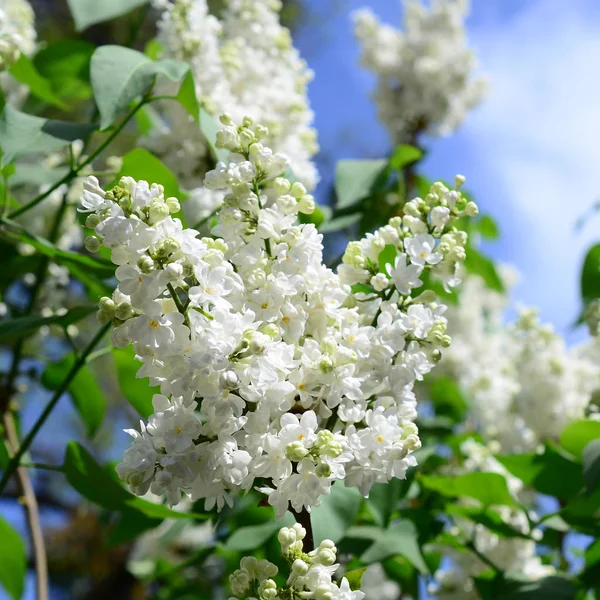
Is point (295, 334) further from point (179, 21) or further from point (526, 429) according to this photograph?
point (526, 429)

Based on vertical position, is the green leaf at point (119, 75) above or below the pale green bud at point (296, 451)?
above

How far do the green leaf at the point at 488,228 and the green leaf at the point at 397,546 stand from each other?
3.48ft

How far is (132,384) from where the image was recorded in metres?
1.04

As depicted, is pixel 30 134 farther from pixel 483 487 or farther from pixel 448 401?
pixel 448 401

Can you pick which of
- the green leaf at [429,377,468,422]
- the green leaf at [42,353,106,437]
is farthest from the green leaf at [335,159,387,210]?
the green leaf at [429,377,468,422]

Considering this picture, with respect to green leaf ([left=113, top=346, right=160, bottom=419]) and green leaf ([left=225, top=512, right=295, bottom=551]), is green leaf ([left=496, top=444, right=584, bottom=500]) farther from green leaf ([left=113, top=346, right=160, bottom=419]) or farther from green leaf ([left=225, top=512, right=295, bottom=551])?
green leaf ([left=113, top=346, right=160, bottom=419])

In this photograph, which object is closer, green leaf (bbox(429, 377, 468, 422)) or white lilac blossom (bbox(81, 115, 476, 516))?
white lilac blossom (bbox(81, 115, 476, 516))

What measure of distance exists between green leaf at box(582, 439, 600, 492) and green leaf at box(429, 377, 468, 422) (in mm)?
1156

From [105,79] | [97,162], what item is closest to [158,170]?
[105,79]

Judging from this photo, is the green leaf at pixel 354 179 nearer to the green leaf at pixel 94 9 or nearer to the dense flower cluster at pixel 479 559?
the green leaf at pixel 94 9

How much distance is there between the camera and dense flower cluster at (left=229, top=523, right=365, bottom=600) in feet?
1.78

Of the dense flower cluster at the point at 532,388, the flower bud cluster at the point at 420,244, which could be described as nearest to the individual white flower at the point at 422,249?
the flower bud cluster at the point at 420,244

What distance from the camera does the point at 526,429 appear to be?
1.74 meters

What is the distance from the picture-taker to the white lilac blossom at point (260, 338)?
545mm
